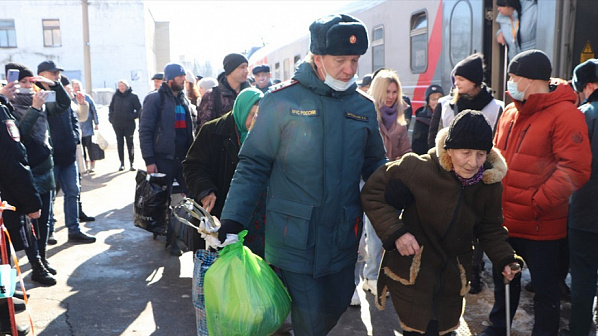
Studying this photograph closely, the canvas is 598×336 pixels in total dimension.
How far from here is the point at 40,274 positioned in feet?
17.1

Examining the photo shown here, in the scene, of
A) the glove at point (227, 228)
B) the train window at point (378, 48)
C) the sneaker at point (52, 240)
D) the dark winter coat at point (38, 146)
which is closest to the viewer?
the glove at point (227, 228)

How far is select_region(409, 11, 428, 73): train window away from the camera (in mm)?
8398

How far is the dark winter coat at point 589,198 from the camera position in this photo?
11.7ft

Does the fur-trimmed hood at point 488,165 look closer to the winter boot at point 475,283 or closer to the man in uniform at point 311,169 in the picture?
the man in uniform at point 311,169

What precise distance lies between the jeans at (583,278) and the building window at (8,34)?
154 feet

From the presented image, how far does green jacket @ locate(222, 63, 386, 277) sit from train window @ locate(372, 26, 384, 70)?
7.29 meters

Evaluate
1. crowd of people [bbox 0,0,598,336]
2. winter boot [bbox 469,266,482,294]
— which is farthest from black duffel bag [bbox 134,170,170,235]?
winter boot [bbox 469,266,482,294]

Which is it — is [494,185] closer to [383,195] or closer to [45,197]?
[383,195]

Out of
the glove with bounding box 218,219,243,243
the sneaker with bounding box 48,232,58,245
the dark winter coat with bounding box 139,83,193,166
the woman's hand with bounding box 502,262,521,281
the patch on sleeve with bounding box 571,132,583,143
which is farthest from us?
the sneaker with bounding box 48,232,58,245


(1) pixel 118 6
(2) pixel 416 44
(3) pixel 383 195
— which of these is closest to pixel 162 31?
(1) pixel 118 6

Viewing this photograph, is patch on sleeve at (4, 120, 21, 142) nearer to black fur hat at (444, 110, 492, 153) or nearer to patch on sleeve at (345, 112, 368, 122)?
patch on sleeve at (345, 112, 368, 122)

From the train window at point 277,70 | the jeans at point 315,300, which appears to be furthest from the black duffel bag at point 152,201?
the train window at point 277,70

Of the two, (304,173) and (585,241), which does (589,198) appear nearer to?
(585,241)

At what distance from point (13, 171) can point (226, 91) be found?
2.09 m
